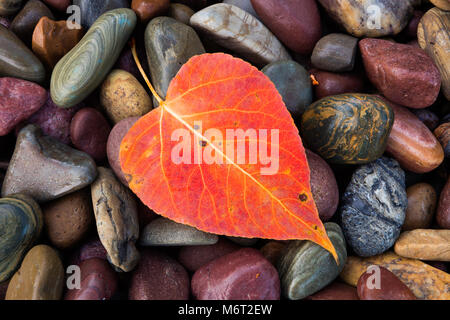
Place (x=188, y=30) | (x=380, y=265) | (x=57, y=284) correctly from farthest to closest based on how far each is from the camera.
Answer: (x=188, y=30), (x=380, y=265), (x=57, y=284)

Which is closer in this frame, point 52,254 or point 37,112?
point 52,254

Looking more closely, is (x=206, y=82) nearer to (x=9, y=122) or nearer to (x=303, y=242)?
(x=303, y=242)


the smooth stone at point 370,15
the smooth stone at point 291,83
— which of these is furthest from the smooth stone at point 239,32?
the smooth stone at point 370,15

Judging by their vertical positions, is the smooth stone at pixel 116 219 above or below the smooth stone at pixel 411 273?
above

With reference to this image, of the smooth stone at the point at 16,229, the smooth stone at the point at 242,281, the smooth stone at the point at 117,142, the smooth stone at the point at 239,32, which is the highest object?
the smooth stone at the point at 239,32

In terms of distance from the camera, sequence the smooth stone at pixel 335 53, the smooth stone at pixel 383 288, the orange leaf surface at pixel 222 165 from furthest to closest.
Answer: the smooth stone at pixel 335 53 → the smooth stone at pixel 383 288 → the orange leaf surface at pixel 222 165

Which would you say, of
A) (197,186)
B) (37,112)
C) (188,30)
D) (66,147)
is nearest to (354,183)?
(197,186)

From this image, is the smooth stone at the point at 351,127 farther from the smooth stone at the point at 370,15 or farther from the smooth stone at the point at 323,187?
the smooth stone at the point at 370,15
